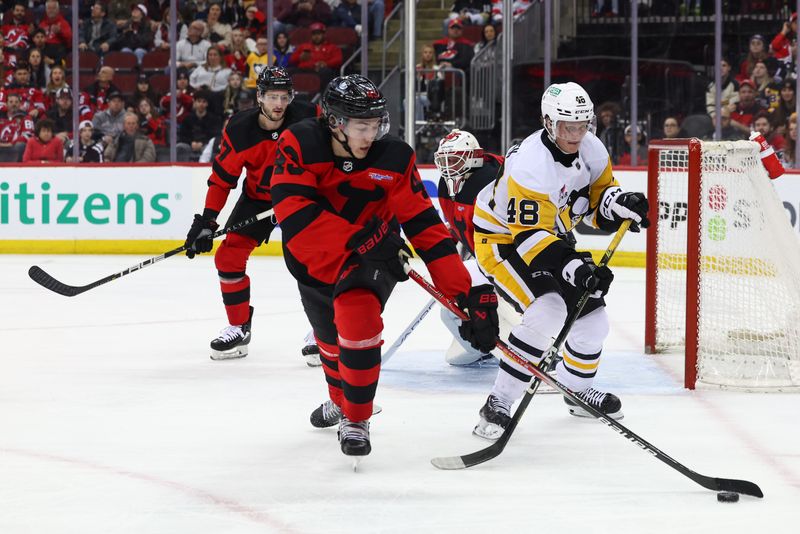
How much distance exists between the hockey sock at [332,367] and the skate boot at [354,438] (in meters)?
0.16

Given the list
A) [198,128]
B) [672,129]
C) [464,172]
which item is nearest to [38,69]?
[198,128]

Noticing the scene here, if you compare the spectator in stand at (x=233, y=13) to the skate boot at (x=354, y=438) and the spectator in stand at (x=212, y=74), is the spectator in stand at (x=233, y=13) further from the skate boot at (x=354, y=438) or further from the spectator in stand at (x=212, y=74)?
the skate boot at (x=354, y=438)

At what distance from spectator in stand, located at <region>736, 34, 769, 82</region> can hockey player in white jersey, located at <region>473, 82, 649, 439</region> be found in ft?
15.7

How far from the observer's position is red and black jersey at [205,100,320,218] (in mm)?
4395

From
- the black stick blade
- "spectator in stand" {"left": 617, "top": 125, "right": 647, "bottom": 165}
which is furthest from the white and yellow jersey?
"spectator in stand" {"left": 617, "top": 125, "right": 647, "bottom": 165}

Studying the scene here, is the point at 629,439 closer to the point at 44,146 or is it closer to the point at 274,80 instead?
the point at 274,80

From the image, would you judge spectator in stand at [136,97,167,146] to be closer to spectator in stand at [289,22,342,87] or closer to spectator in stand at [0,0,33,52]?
spectator in stand at [289,22,342,87]

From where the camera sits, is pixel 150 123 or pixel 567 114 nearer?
pixel 567 114

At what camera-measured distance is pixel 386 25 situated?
880 cm

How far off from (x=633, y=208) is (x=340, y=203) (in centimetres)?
90

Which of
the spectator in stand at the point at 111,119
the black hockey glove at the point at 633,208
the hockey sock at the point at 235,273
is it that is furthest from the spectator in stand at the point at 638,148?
the black hockey glove at the point at 633,208

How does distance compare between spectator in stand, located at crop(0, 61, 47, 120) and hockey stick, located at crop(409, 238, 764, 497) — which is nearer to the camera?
hockey stick, located at crop(409, 238, 764, 497)

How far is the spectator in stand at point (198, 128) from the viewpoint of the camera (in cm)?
827

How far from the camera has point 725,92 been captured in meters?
7.83
